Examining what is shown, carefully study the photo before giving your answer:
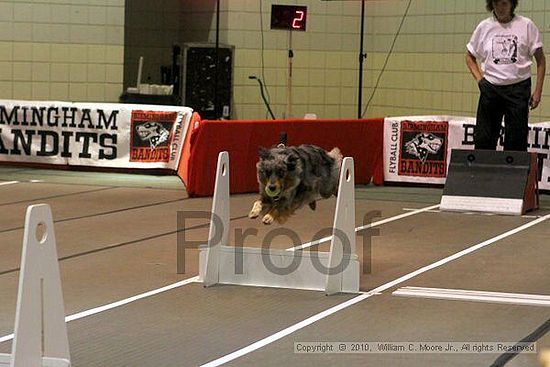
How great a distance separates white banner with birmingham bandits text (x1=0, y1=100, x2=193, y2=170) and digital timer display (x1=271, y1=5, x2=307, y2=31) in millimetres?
3216

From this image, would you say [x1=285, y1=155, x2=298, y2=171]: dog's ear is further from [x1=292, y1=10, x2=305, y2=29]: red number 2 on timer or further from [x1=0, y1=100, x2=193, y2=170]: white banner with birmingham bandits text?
[x1=292, y1=10, x2=305, y2=29]: red number 2 on timer

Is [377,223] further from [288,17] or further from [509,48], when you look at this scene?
[288,17]

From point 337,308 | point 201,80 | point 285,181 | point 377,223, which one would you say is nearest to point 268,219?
point 285,181

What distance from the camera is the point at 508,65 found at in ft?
34.9

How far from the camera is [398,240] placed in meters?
8.98

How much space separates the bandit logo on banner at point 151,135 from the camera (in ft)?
43.9

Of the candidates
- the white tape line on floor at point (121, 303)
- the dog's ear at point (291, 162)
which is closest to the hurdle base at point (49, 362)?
the white tape line on floor at point (121, 303)

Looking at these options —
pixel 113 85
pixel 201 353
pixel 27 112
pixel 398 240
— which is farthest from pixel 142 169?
pixel 201 353

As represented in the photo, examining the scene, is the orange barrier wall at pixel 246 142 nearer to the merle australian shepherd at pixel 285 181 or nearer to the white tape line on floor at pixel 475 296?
the merle australian shepherd at pixel 285 181

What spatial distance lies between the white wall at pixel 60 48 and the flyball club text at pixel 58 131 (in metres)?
3.23

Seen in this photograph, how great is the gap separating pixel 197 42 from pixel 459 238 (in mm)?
10401

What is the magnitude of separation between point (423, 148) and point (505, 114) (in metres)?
2.19

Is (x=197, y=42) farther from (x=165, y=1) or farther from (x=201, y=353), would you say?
(x=201, y=353)

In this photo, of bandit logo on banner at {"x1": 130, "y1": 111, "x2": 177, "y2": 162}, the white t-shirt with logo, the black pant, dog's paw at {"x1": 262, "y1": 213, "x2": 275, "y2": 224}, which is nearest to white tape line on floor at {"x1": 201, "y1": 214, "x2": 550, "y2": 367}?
dog's paw at {"x1": 262, "y1": 213, "x2": 275, "y2": 224}
